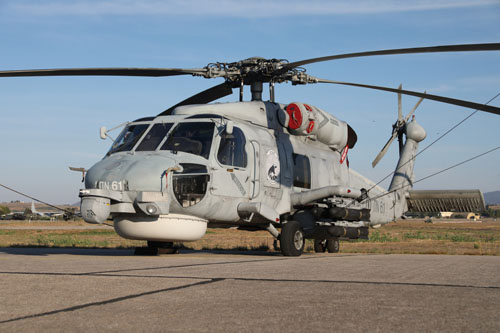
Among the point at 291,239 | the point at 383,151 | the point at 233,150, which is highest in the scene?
the point at 383,151

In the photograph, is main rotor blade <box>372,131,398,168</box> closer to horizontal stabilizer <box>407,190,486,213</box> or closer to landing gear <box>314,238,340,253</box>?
horizontal stabilizer <box>407,190,486,213</box>

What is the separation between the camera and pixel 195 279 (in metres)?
7.30

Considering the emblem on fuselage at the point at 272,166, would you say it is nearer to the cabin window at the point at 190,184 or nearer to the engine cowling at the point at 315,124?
the engine cowling at the point at 315,124

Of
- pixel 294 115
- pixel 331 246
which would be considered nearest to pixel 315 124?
pixel 294 115

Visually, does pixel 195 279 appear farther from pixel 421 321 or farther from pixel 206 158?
pixel 206 158

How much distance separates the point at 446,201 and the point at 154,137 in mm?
10353

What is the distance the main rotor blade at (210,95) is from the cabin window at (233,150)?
7.47 ft

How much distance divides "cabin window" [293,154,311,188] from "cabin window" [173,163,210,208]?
370 cm

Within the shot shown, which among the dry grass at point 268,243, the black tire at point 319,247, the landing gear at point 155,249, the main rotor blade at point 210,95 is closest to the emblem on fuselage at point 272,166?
the main rotor blade at point 210,95

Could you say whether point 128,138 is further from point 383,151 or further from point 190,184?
point 383,151

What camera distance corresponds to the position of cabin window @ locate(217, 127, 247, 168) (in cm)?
1292

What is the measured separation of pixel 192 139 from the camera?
1282 centimetres

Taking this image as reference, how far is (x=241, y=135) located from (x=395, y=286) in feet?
24.1

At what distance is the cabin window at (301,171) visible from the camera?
15.4 metres
